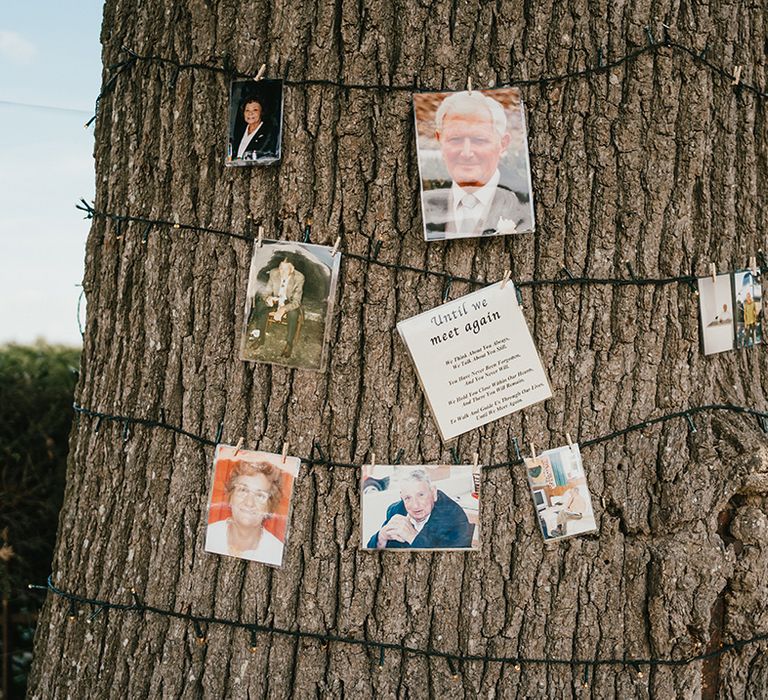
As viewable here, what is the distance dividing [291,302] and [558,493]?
2.33ft

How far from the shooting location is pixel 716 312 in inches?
73.5

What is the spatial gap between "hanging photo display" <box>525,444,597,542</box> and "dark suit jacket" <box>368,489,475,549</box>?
0.16m

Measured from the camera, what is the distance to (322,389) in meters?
1.76

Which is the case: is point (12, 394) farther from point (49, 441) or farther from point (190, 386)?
point (190, 386)

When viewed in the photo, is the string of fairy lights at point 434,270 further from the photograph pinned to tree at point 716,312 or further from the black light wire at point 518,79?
the black light wire at point 518,79

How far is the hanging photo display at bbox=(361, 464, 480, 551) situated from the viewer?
1748 millimetres

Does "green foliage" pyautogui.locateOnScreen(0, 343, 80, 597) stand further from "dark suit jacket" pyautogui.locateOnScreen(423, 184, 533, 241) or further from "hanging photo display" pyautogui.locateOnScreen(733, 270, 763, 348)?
"hanging photo display" pyautogui.locateOnScreen(733, 270, 763, 348)

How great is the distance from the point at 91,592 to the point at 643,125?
1.65 m

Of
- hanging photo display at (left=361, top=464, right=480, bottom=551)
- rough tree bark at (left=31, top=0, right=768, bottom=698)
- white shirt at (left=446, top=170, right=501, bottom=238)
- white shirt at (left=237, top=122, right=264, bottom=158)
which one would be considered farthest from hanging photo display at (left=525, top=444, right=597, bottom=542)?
white shirt at (left=237, top=122, right=264, bottom=158)

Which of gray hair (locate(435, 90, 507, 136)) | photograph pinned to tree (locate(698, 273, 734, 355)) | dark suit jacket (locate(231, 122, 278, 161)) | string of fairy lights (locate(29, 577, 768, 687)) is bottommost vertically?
string of fairy lights (locate(29, 577, 768, 687))

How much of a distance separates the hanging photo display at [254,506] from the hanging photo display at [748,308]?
1071mm

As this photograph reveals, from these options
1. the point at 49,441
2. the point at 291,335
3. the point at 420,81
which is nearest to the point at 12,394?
the point at 49,441

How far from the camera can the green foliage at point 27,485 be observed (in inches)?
138

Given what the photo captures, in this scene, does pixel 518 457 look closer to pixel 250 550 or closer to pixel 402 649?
pixel 402 649
